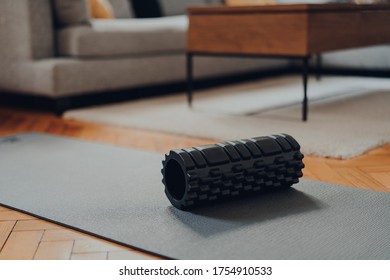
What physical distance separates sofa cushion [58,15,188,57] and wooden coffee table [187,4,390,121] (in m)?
0.43

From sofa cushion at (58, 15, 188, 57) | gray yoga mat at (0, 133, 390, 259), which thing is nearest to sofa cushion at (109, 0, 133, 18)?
sofa cushion at (58, 15, 188, 57)

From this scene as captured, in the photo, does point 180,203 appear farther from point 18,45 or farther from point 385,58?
point 385,58

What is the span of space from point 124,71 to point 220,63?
0.85 meters

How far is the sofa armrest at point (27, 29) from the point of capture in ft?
10.3

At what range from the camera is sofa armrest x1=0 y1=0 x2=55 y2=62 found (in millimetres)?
3129

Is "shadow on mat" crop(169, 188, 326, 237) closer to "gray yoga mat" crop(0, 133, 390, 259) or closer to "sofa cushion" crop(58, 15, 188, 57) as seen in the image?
"gray yoga mat" crop(0, 133, 390, 259)

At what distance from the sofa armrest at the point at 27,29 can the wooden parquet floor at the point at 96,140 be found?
0.31m

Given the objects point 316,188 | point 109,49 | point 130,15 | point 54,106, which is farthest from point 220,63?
point 316,188

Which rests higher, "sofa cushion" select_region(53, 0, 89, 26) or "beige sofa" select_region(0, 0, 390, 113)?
"sofa cushion" select_region(53, 0, 89, 26)

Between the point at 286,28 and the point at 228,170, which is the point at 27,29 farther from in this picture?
the point at 228,170

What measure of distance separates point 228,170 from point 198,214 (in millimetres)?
125

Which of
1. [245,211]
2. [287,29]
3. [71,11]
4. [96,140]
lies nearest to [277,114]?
[287,29]

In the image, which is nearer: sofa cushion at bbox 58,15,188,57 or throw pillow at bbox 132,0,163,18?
sofa cushion at bbox 58,15,188,57

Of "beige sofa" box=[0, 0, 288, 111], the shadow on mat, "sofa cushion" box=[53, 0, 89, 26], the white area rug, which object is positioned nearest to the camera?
the shadow on mat
